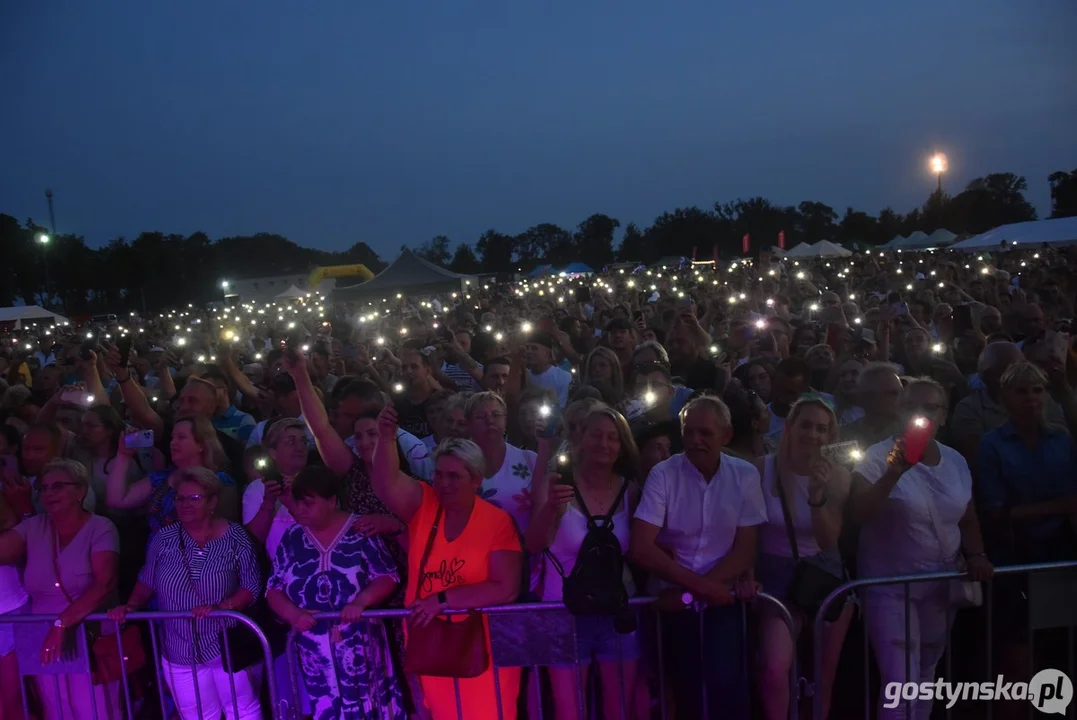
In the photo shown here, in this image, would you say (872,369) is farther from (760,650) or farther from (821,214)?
(821,214)

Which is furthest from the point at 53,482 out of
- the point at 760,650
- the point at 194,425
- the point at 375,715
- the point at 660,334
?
the point at 660,334

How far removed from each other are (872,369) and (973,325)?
4.53 m

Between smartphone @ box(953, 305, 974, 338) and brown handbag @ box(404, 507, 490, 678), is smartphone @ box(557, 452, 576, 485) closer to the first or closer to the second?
brown handbag @ box(404, 507, 490, 678)

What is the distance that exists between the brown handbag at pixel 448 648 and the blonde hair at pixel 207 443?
181cm

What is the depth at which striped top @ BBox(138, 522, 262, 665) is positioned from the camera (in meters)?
3.71

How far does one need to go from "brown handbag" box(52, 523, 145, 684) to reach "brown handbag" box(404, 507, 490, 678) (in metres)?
1.53

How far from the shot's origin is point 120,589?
4.43 meters

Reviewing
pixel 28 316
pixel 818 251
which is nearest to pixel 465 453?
pixel 818 251

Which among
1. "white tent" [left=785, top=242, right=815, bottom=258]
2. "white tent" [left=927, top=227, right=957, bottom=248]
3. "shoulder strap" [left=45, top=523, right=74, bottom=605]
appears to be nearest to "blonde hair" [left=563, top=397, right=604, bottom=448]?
"shoulder strap" [left=45, top=523, right=74, bottom=605]

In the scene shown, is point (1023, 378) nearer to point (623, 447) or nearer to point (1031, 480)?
point (1031, 480)

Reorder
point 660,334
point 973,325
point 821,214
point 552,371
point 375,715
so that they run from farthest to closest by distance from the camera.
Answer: point 821,214, point 660,334, point 973,325, point 552,371, point 375,715

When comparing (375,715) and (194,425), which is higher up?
(194,425)

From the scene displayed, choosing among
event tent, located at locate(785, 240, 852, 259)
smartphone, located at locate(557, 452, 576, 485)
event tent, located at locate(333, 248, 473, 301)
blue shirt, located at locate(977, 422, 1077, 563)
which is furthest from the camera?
event tent, located at locate(785, 240, 852, 259)

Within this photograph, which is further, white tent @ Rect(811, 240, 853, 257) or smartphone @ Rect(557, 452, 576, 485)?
white tent @ Rect(811, 240, 853, 257)
